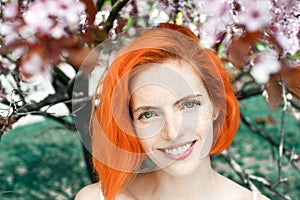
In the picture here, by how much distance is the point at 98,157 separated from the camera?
54.7 inches

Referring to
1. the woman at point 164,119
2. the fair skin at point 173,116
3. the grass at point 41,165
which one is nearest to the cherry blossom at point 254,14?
the woman at point 164,119

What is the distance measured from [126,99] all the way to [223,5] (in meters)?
0.64

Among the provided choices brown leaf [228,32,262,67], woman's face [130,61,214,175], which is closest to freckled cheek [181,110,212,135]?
woman's face [130,61,214,175]

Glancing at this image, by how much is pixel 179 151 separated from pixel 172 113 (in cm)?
9

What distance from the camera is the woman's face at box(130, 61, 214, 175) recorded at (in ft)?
3.96

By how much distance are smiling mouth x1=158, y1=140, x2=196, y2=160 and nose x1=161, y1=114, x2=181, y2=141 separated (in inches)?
1.5

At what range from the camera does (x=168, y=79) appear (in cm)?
122

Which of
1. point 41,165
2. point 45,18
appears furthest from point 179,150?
point 41,165

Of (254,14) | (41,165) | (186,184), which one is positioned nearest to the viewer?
(186,184)

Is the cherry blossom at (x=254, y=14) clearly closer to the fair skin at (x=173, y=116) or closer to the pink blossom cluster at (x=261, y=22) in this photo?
the pink blossom cluster at (x=261, y=22)

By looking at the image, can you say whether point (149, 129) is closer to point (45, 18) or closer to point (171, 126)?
point (171, 126)

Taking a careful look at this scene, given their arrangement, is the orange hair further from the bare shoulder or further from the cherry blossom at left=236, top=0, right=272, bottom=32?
the cherry blossom at left=236, top=0, right=272, bottom=32

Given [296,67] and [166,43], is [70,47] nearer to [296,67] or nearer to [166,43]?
[166,43]

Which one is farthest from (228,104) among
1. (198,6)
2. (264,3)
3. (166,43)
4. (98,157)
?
(198,6)
